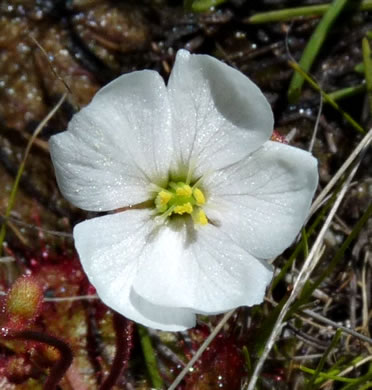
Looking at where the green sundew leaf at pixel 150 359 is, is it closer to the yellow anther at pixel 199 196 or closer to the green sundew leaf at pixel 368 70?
the yellow anther at pixel 199 196

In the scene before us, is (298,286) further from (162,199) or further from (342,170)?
(162,199)

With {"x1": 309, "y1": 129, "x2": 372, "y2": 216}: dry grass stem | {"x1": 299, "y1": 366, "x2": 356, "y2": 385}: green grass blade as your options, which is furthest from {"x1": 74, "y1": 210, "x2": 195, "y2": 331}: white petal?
{"x1": 309, "y1": 129, "x2": 372, "y2": 216}: dry grass stem

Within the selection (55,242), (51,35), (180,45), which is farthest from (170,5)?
(55,242)

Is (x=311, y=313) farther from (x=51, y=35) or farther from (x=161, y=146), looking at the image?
(x=51, y=35)

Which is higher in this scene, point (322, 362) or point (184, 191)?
point (184, 191)

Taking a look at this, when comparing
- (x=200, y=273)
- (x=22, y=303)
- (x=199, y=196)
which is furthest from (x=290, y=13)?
(x=22, y=303)

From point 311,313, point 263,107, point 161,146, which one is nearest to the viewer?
point 263,107

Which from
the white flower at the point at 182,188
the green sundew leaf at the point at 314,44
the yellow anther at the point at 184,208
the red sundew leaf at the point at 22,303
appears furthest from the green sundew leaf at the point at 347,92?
the red sundew leaf at the point at 22,303
